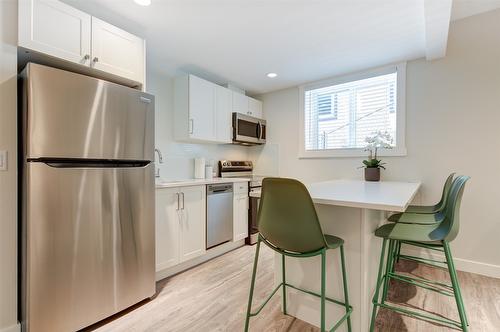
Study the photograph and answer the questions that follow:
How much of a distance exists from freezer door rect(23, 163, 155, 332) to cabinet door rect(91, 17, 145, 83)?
798mm

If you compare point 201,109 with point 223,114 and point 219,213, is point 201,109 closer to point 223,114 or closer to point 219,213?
point 223,114

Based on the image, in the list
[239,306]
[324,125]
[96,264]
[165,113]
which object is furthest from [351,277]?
[165,113]

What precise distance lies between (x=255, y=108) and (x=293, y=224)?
3.07m

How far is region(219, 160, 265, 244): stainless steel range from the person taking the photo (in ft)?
11.3

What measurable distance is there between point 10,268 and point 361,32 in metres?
3.19

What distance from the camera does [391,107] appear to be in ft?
9.91

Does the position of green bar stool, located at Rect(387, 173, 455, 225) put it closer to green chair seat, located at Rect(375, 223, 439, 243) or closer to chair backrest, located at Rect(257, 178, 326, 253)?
green chair seat, located at Rect(375, 223, 439, 243)

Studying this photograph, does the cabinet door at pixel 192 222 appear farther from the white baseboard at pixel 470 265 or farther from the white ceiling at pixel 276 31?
the white baseboard at pixel 470 265

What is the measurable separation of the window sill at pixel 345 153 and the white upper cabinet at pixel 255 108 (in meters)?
1.00

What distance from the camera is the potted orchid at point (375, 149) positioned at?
277 cm

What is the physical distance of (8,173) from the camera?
1493 mm

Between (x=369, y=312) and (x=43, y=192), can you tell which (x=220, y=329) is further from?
(x=43, y=192)

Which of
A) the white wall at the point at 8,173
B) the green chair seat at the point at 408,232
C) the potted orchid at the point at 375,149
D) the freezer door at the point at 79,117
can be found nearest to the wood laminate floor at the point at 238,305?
the white wall at the point at 8,173

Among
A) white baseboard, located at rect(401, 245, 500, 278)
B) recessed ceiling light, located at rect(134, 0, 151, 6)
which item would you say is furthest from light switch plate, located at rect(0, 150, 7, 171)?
white baseboard, located at rect(401, 245, 500, 278)
